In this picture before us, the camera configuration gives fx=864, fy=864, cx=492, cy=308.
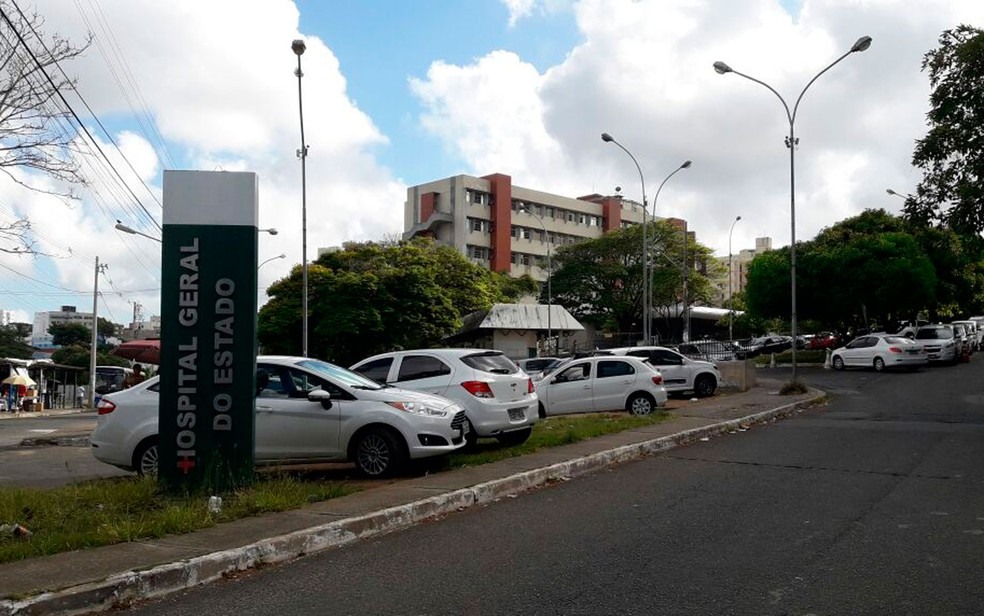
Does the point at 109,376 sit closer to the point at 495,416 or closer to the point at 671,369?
the point at 671,369

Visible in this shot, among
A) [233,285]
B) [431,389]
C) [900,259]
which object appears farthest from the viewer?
[900,259]

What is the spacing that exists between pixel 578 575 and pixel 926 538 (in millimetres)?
3113

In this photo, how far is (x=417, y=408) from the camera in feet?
33.8

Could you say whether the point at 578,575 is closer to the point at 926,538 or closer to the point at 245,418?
the point at 926,538

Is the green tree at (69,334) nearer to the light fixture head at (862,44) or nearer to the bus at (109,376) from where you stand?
the bus at (109,376)

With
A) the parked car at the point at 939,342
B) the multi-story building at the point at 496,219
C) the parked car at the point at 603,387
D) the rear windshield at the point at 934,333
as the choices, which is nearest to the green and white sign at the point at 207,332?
the parked car at the point at 603,387

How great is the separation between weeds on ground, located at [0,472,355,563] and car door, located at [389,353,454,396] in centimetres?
311

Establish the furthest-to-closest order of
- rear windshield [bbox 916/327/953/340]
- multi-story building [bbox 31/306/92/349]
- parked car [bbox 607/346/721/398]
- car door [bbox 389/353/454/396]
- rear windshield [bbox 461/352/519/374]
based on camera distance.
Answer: multi-story building [bbox 31/306/92/349] → rear windshield [bbox 916/327/953/340] → parked car [bbox 607/346/721/398] → rear windshield [bbox 461/352/519/374] → car door [bbox 389/353/454/396]

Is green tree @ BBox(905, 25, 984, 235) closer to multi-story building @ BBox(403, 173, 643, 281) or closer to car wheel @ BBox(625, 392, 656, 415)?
car wheel @ BBox(625, 392, 656, 415)

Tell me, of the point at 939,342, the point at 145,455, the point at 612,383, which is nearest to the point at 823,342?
the point at 939,342

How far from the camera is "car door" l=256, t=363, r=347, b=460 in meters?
10.4

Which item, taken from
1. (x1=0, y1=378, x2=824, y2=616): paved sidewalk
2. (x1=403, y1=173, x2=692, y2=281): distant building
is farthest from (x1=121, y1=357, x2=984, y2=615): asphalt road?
(x1=403, y1=173, x2=692, y2=281): distant building

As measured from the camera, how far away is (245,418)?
8.90m

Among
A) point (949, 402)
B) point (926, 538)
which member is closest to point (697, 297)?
point (949, 402)
